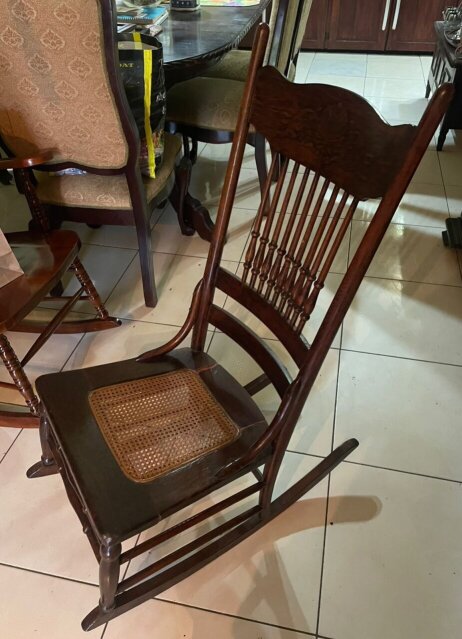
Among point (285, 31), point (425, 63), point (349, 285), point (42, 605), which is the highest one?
point (285, 31)

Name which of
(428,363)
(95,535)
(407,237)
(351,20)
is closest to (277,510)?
(95,535)

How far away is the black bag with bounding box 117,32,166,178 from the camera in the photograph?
4.45 ft

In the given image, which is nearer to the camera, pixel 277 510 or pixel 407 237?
pixel 277 510

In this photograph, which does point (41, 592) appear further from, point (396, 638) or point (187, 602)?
point (396, 638)

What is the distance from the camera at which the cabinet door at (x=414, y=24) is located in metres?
3.67

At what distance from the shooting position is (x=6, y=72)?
1259 mm

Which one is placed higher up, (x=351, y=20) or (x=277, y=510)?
(x=351, y=20)

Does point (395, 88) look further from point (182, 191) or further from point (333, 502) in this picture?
point (333, 502)

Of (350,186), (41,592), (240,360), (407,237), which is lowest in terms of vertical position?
(41,592)

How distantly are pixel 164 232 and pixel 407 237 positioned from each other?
1060mm

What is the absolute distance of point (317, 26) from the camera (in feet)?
12.9

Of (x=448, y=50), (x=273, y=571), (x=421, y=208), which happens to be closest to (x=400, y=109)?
(x=448, y=50)

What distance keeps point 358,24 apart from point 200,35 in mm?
2593

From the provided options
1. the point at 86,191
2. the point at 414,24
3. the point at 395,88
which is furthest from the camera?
the point at 414,24
